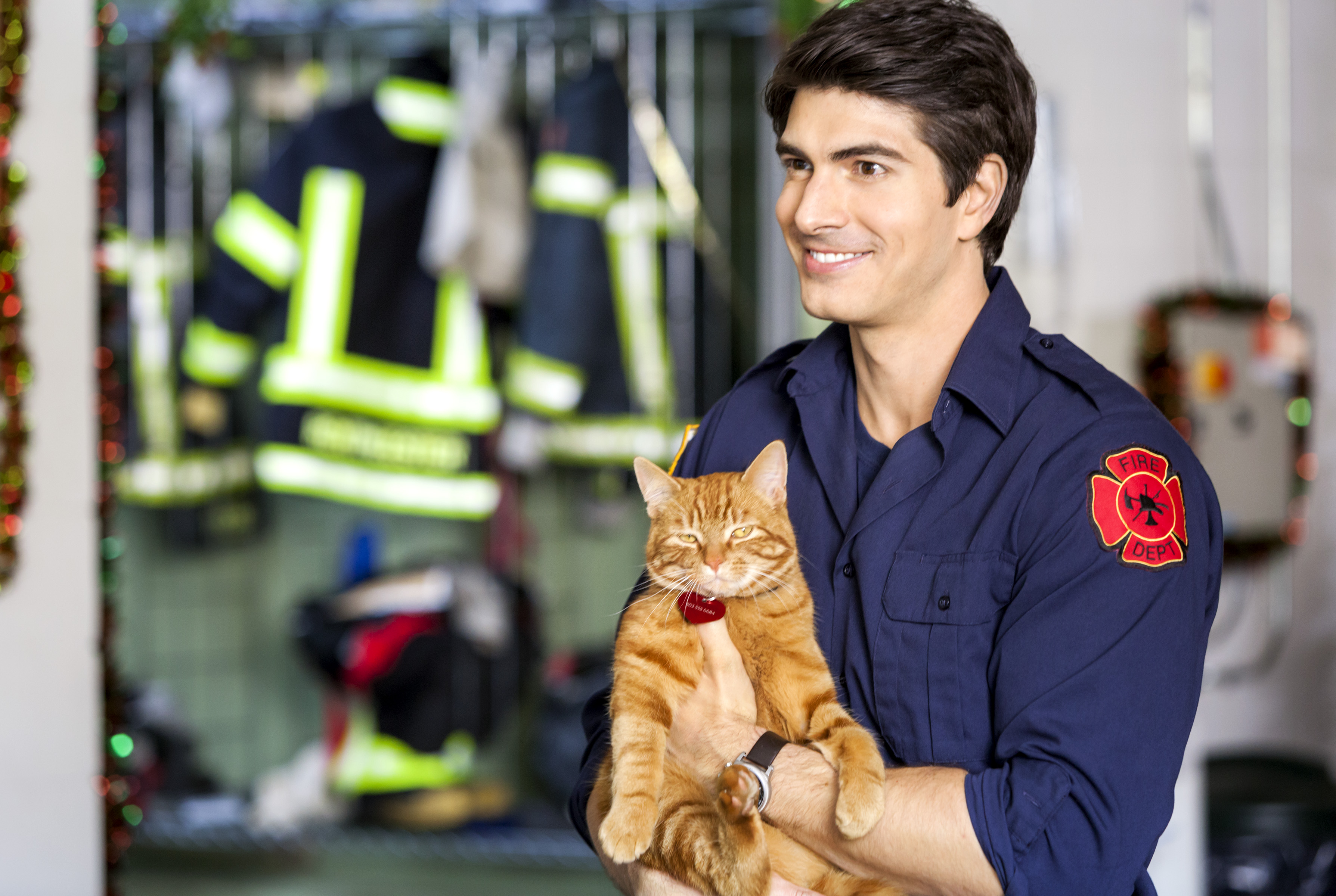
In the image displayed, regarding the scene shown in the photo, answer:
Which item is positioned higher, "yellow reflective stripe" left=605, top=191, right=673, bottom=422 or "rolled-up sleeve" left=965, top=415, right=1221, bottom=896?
"yellow reflective stripe" left=605, top=191, right=673, bottom=422

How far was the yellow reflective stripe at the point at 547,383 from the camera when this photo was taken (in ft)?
10.5

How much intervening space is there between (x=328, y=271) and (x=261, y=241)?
260mm

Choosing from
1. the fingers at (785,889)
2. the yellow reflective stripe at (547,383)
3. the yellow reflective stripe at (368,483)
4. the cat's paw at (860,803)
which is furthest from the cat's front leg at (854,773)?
the yellow reflective stripe at (368,483)

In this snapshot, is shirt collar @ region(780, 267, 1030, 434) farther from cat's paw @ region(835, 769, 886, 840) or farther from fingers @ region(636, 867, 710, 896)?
fingers @ region(636, 867, 710, 896)

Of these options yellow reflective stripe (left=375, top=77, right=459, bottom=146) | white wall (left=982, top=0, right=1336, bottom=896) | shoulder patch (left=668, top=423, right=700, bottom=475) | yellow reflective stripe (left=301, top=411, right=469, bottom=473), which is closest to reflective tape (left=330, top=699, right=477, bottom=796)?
yellow reflective stripe (left=301, top=411, right=469, bottom=473)

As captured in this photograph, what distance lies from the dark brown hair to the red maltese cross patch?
13.5 inches

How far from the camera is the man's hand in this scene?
1.19m

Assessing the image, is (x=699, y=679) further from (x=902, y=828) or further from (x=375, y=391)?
(x=375, y=391)

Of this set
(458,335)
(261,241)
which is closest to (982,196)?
(458,335)

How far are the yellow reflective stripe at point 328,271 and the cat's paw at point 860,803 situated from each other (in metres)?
2.52

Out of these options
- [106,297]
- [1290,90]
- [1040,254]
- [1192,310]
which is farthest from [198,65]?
[1290,90]

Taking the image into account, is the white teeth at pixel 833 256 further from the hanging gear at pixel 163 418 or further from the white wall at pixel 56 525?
the hanging gear at pixel 163 418

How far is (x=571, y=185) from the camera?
3.22m

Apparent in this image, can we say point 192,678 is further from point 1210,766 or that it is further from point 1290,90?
point 1290,90
